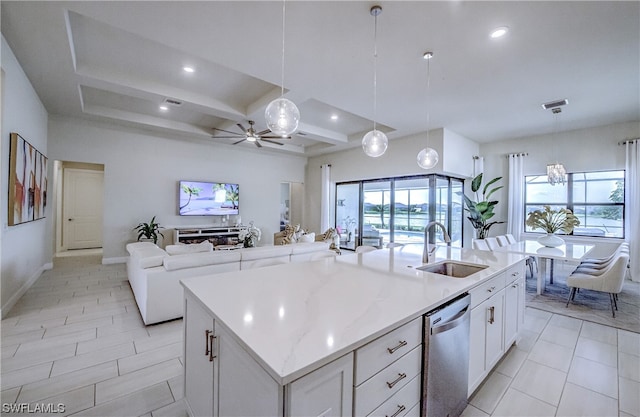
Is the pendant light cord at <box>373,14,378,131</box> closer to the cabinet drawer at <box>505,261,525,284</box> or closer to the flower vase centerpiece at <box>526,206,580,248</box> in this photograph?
the cabinet drawer at <box>505,261,525,284</box>

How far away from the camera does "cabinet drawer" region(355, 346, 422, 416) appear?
1.00m

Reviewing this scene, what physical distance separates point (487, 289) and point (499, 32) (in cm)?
241

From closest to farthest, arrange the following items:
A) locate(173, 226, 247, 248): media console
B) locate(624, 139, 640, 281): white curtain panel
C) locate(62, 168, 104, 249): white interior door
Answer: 1. locate(624, 139, 640, 281): white curtain panel
2. locate(173, 226, 247, 248): media console
3. locate(62, 168, 104, 249): white interior door

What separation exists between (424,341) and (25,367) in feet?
9.93

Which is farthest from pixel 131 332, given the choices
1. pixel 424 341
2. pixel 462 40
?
pixel 462 40

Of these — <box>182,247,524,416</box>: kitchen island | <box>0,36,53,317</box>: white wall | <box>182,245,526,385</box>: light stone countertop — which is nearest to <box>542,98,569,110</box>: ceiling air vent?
<box>182,245,526,385</box>: light stone countertop

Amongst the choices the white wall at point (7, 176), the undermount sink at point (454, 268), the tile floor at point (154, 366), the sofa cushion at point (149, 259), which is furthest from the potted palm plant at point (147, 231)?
the undermount sink at point (454, 268)

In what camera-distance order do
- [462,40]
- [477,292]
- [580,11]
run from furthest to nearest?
[462,40]
[580,11]
[477,292]

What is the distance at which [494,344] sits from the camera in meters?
2.06

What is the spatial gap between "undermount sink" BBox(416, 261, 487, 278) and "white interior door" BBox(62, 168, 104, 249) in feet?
29.9

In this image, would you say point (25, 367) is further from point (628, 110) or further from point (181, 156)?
point (628, 110)

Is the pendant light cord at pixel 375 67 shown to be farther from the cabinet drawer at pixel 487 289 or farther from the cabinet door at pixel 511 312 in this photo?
the cabinet door at pixel 511 312

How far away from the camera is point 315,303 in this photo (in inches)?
51.4

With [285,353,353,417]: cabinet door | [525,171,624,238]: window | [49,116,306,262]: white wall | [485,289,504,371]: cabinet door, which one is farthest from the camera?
[49,116,306,262]: white wall
